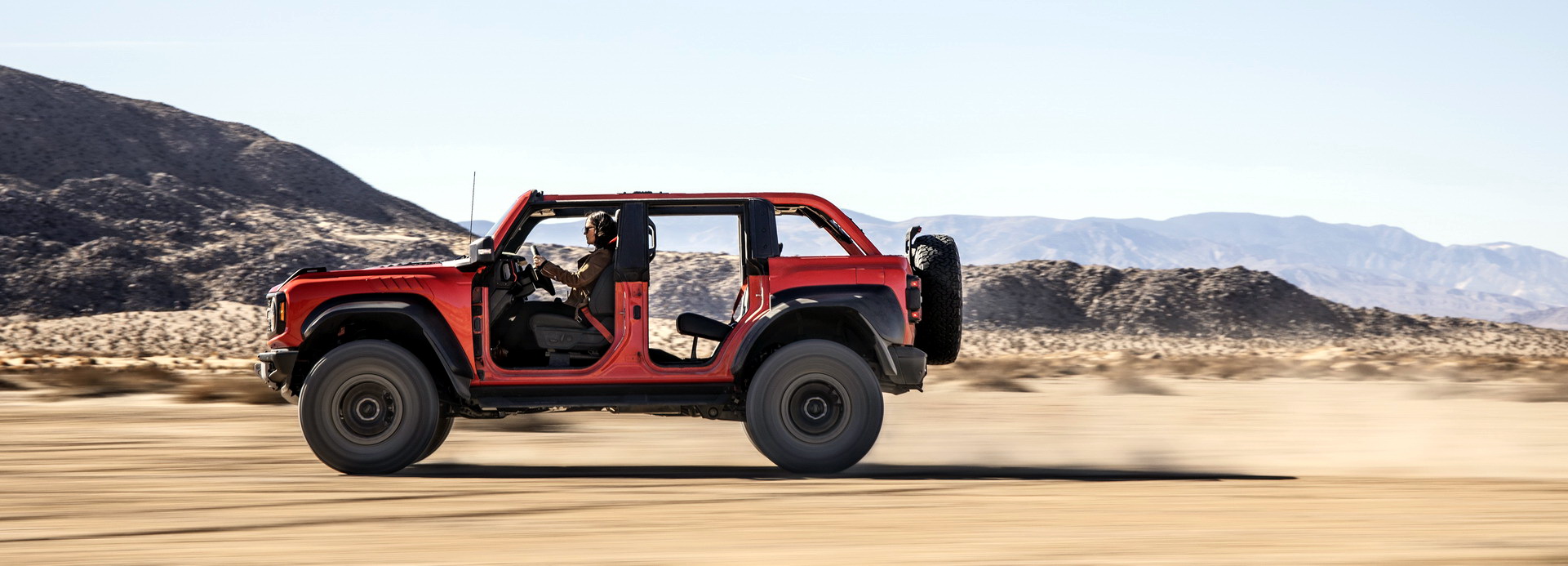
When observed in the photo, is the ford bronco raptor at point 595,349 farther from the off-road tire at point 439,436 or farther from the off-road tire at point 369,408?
the off-road tire at point 439,436

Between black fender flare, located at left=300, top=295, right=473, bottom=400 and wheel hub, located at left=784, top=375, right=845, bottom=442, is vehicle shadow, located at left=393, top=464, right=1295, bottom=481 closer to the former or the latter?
wheel hub, located at left=784, top=375, right=845, bottom=442

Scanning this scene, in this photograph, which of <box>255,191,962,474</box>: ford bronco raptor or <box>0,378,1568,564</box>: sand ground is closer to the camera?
<box>0,378,1568,564</box>: sand ground

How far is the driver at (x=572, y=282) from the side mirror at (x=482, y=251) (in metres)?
0.32

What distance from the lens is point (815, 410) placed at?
9578mm

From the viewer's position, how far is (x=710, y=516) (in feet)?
25.3

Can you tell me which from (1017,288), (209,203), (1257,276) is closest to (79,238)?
(209,203)

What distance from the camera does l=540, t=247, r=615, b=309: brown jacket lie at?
942 cm

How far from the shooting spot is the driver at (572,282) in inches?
372

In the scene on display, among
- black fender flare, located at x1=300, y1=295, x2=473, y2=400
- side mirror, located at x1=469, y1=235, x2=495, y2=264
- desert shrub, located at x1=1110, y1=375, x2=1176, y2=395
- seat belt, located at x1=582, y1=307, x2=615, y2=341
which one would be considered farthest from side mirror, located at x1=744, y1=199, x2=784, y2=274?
desert shrub, located at x1=1110, y1=375, x2=1176, y2=395

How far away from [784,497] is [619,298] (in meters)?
1.81

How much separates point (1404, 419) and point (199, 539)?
43.6 ft

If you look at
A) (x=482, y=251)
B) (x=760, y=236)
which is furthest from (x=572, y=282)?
(x=760, y=236)

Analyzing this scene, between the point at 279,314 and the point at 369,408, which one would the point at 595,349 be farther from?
the point at 279,314

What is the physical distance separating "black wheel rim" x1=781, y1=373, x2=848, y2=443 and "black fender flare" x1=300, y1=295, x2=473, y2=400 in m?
2.10
